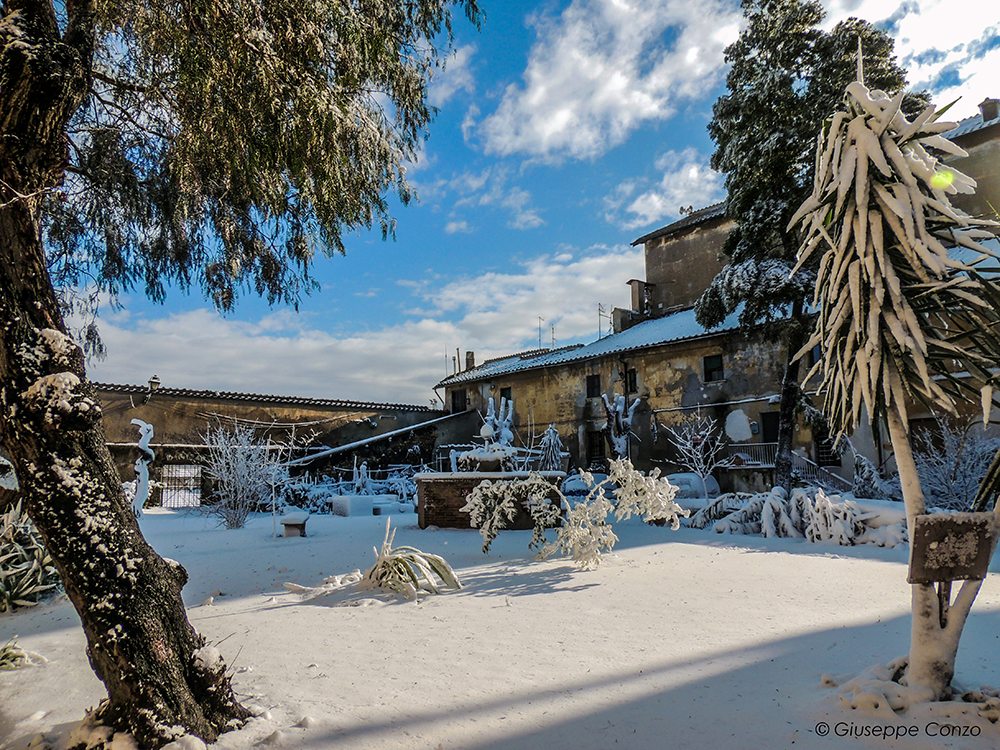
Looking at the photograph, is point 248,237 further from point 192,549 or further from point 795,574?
point 795,574

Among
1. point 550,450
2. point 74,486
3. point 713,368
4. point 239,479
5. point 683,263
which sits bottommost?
point 239,479

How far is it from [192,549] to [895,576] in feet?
30.2

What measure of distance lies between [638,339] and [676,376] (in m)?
2.92

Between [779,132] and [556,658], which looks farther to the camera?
[779,132]

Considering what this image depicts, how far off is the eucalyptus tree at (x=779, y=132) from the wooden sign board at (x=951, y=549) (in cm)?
957

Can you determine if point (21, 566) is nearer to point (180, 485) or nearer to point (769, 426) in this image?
point (180, 485)

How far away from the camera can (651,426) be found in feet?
67.2

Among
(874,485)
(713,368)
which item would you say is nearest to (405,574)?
(874,485)

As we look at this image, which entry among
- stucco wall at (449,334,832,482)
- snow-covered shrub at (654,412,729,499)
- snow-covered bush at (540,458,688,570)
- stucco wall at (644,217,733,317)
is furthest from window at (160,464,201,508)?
stucco wall at (644,217,733,317)

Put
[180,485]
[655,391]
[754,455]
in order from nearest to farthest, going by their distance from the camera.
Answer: [754,455] → [180,485] → [655,391]

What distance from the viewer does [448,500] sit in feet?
34.6

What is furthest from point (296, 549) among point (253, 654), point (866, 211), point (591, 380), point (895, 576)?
point (591, 380)

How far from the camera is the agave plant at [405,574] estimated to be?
17.5 ft
